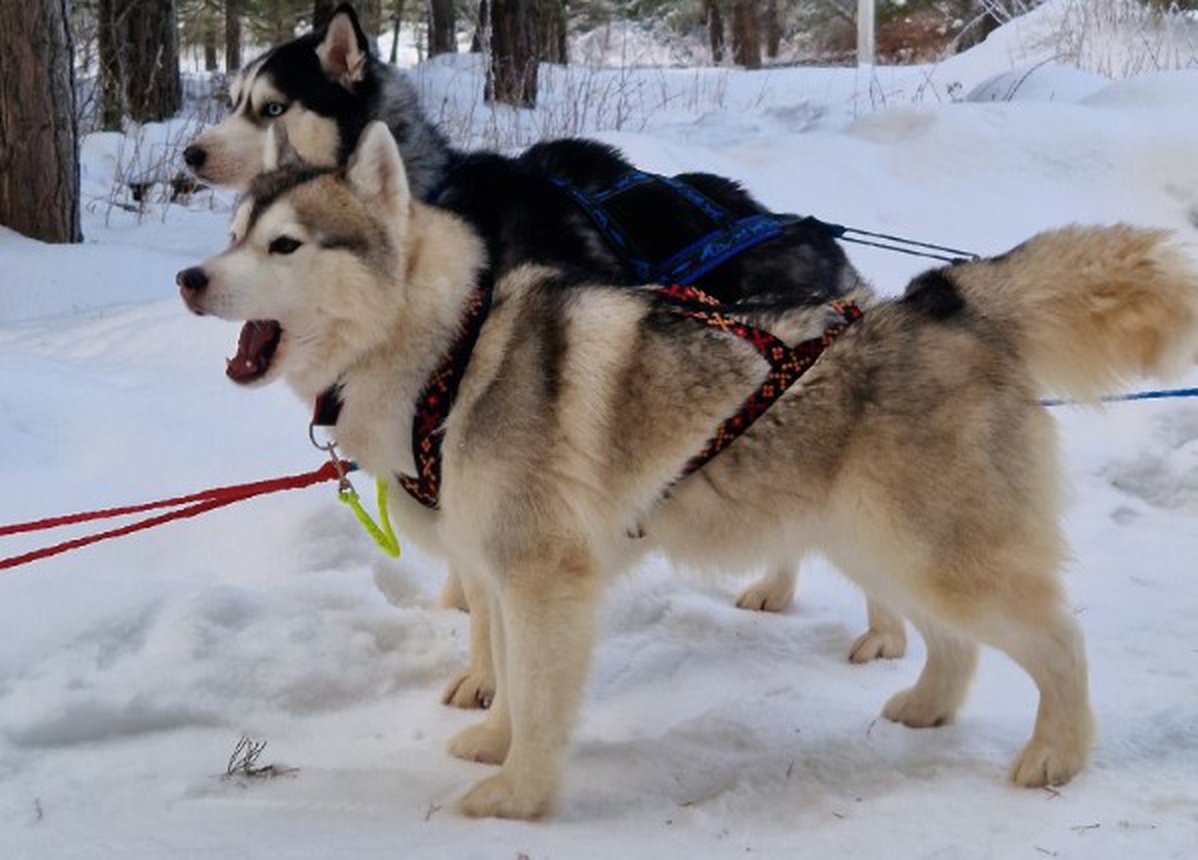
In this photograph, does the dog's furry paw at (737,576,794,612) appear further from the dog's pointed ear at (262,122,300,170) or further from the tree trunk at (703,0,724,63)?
the tree trunk at (703,0,724,63)

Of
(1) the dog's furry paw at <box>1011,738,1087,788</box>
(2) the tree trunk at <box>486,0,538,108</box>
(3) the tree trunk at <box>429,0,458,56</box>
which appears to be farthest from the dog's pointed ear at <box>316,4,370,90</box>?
(3) the tree trunk at <box>429,0,458,56</box>

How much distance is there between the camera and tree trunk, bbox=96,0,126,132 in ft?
37.4

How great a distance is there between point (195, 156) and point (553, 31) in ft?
45.0

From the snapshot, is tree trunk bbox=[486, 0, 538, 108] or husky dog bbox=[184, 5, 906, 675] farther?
tree trunk bbox=[486, 0, 538, 108]

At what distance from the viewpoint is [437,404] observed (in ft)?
Result: 10.0

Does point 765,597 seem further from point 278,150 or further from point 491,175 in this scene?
point 278,150

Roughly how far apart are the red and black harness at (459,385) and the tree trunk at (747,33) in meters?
24.1

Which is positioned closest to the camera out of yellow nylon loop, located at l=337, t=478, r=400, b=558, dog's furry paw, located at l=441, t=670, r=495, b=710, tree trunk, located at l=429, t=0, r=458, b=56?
yellow nylon loop, located at l=337, t=478, r=400, b=558

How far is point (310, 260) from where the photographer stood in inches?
117

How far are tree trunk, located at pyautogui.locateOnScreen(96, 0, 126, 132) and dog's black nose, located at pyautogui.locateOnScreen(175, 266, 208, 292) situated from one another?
29.6 feet

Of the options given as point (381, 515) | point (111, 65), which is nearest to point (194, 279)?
point (381, 515)

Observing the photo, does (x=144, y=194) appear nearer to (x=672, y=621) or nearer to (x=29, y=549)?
(x=29, y=549)

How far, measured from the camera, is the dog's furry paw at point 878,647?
4.10 m

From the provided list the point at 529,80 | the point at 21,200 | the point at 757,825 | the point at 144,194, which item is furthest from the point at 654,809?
the point at 529,80
